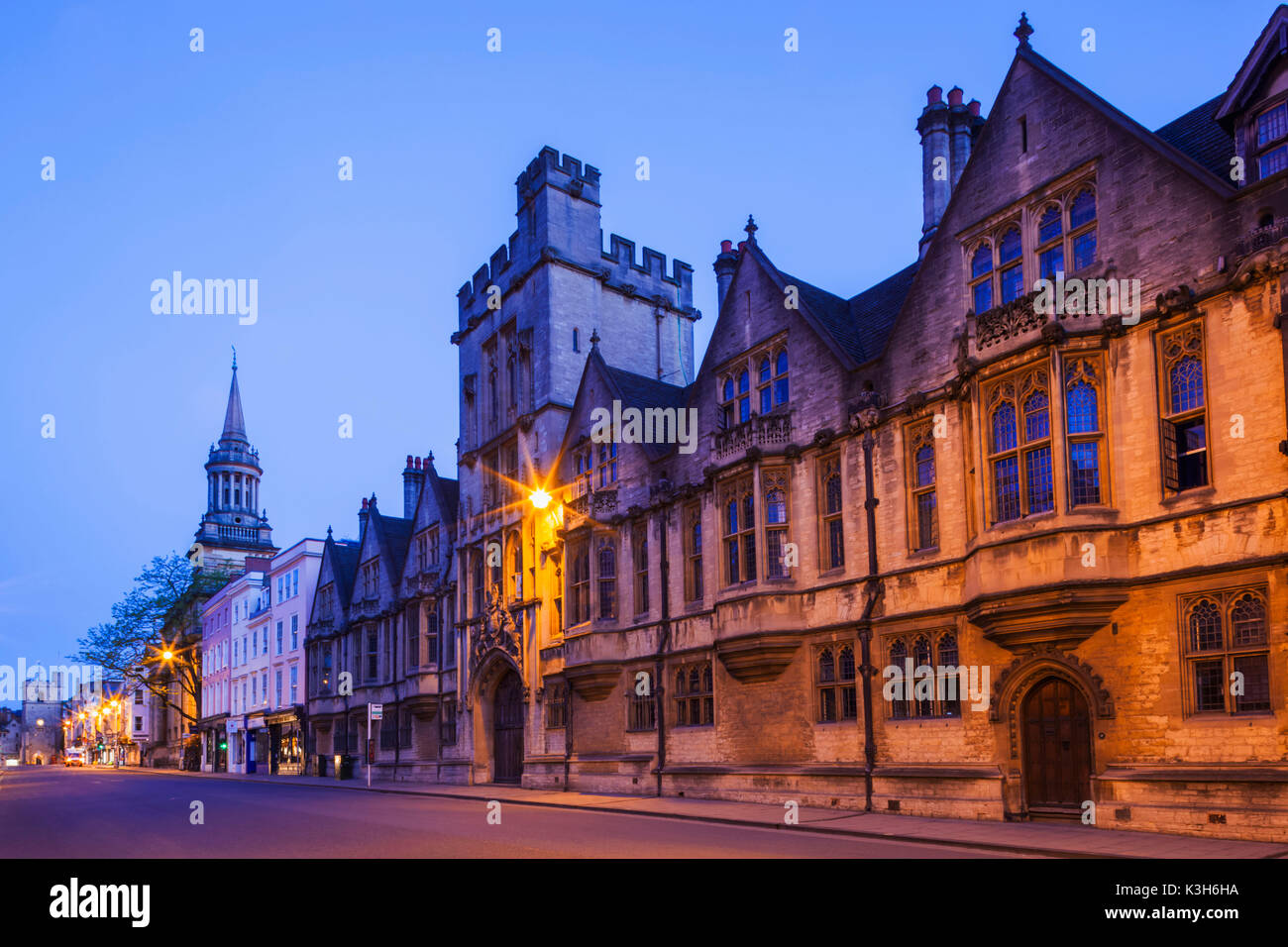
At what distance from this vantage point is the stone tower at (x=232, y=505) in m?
117

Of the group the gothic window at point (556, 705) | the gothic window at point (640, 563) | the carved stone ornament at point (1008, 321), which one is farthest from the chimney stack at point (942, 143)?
the gothic window at point (556, 705)

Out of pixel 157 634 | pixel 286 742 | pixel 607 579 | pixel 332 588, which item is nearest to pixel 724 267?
pixel 607 579

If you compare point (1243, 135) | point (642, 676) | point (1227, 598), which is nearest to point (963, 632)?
point (1227, 598)

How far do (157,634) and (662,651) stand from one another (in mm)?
67789

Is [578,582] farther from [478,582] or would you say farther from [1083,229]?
[1083,229]

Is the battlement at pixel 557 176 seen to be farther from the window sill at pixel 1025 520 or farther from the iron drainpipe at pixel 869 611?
the window sill at pixel 1025 520

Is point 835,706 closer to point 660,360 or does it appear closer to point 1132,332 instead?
point 1132,332

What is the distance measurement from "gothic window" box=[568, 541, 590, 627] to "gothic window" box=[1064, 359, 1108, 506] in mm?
18663

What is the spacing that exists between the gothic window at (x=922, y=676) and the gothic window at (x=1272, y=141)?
1002 cm

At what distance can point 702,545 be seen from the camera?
2944 cm

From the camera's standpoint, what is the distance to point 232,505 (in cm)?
12500

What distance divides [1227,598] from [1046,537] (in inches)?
116

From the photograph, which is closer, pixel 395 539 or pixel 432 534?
pixel 432 534

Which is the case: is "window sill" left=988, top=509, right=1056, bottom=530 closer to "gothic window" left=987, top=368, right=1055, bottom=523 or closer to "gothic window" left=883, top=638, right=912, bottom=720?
"gothic window" left=987, top=368, right=1055, bottom=523
